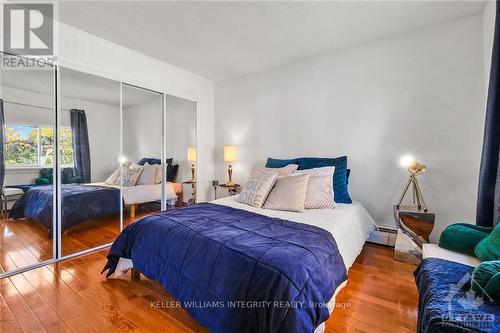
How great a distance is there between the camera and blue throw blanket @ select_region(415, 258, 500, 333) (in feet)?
2.81

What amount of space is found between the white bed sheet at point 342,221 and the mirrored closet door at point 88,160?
4.99ft

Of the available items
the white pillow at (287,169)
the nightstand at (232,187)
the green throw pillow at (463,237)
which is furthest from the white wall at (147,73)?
the green throw pillow at (463,237)

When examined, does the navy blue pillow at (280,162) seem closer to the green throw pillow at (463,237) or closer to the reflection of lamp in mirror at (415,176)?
the reflection of lamp in mirror at (415,176)

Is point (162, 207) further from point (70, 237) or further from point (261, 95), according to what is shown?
point (261, 95)

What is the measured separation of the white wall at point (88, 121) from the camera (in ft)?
7.10

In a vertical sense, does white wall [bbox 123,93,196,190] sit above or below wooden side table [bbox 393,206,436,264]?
above

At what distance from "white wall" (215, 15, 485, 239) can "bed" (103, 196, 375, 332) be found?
1.07 metres

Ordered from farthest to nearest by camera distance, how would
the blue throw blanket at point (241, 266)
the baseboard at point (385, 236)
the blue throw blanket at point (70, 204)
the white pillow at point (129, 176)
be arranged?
1. the white pillow at point (129, 176)
2. the baseboard at point (385, 236)
3. the blue throw blanket at point (70, 204)
4. the blue throw blanket at point (241, 266)

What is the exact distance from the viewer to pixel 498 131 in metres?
1.71

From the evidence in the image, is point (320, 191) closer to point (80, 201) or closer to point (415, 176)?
point (415, 176)

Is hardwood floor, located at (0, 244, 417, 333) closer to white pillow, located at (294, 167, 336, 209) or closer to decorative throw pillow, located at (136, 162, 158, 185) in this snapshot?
white pillow, located at (294, 167, 336, 209)

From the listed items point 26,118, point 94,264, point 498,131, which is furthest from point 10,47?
point 498,131

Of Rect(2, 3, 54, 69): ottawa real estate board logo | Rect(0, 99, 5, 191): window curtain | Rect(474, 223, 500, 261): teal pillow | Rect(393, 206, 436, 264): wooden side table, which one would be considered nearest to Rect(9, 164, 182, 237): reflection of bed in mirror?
Rect(0, 99, 5, 191): window curtain

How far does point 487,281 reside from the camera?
3.36 ft
